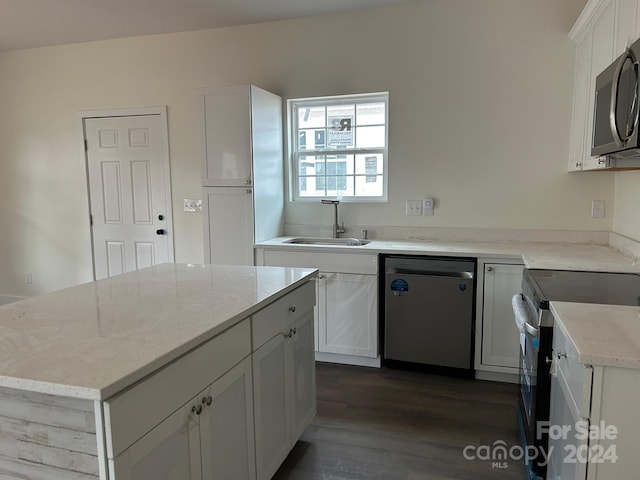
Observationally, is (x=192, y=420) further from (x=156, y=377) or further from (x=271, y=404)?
(x=271, y=404)

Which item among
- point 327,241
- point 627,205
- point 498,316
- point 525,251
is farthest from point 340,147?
point 627,205

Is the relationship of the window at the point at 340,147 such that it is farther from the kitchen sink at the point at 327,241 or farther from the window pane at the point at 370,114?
the kitchen sink at the point at 327,241

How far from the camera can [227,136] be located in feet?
11.8

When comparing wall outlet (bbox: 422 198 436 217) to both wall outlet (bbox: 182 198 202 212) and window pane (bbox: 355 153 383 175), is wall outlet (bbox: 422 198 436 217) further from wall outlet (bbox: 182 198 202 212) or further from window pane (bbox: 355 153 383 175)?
wall outlet (bbox: 182 198 202 212)

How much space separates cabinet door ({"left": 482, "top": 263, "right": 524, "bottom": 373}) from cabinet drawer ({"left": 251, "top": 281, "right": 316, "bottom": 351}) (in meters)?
1.35

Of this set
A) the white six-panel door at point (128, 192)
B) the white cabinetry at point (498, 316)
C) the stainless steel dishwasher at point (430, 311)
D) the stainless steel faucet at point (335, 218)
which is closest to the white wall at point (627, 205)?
the white cabinetry at point (498, 316)

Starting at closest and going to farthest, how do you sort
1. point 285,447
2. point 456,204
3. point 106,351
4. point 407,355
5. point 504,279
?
1. point 106,351
2. point 285,447
3. point 504,279
4. point 407,355
5. point 456,204

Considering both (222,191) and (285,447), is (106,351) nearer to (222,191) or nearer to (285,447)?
(285,447)

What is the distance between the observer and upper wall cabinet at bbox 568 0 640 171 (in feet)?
6.98

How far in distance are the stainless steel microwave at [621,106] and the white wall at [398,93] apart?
143cm

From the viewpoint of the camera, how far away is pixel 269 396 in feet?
6.23

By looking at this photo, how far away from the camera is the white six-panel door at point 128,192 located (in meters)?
4.39

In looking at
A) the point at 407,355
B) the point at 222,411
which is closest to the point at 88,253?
the point at 407,355

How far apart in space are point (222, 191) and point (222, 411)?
2.37 metres
